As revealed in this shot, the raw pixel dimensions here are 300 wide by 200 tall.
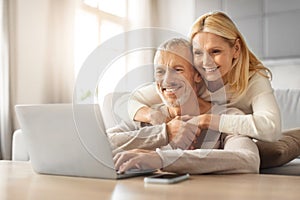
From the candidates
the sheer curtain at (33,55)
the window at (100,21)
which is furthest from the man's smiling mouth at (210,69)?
the sheer curtain at (33,55)

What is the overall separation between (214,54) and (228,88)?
10 centimetres

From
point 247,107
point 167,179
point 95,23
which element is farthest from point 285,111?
point 167,179

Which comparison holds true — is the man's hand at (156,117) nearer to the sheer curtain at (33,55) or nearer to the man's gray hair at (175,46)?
the man's gray hair at (175,46)

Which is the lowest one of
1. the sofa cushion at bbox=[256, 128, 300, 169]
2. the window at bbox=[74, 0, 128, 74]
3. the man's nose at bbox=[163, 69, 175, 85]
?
the sofa cushion at bbox=[256, 128, 300, 169]

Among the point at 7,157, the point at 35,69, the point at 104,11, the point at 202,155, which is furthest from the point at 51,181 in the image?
the point at 104,11

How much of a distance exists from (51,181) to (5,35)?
2323 mm

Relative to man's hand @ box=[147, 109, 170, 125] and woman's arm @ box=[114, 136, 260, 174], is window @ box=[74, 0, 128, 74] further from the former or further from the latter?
woman's arm @ box=[114, 136, 260, 174]

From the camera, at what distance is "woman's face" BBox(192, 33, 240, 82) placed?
1069 mm

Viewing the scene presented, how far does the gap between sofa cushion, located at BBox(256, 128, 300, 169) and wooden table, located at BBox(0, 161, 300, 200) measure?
47 centimetres

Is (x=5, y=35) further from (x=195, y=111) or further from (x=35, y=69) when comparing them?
(x=195, y=111)

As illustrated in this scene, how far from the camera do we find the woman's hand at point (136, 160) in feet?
2.93

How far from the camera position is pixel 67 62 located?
11.2 feet

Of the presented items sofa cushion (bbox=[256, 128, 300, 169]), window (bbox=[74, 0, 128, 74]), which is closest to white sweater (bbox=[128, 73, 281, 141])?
sofa cushion (bbox=[256, 128, 300, 169])

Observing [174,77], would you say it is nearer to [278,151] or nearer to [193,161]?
[193,161]
